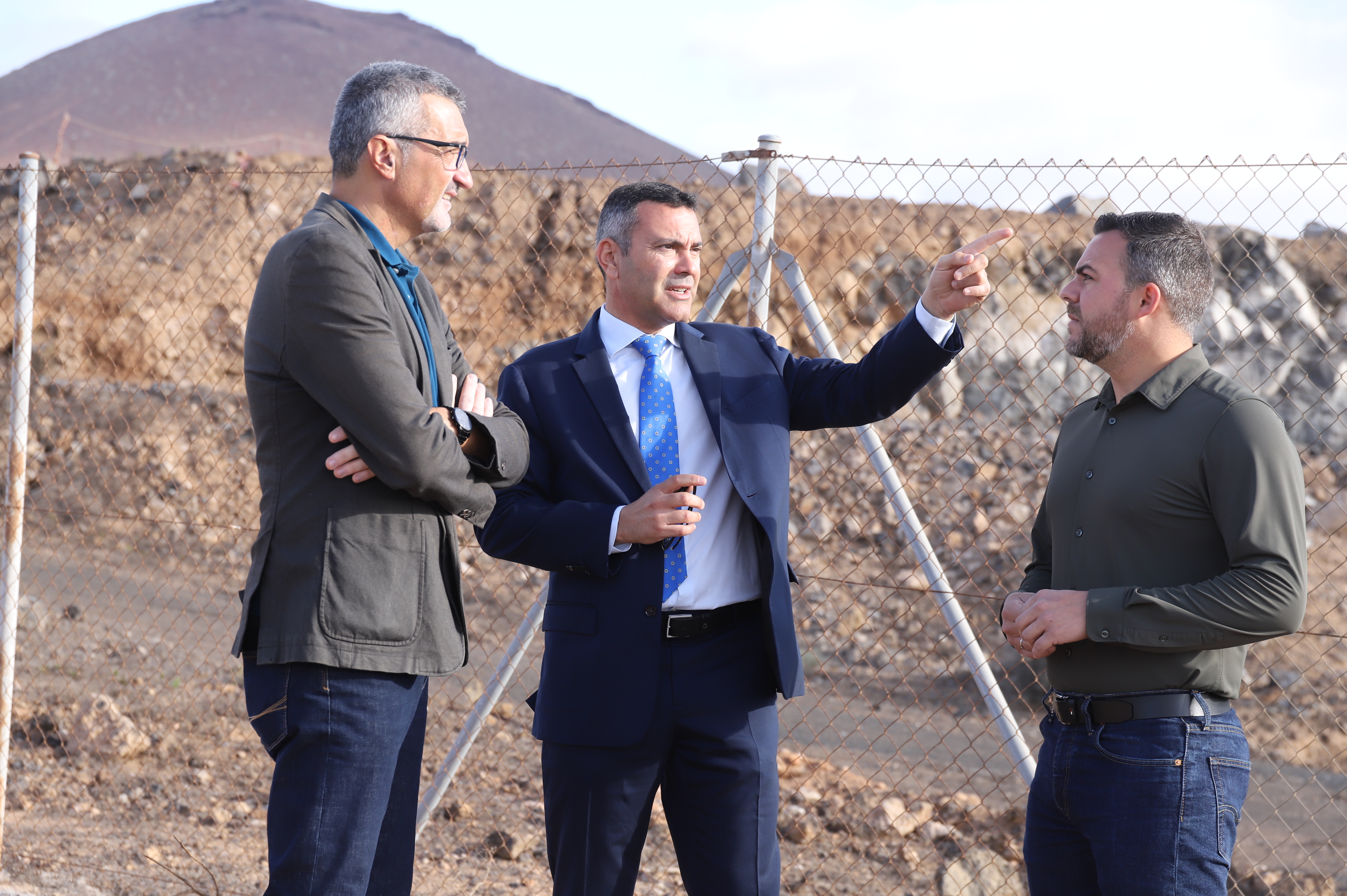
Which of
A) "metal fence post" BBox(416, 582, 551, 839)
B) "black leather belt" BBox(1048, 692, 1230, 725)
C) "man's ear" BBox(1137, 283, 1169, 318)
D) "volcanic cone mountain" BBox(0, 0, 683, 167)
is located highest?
"volcanic cone mountain" BBox(0, 0, 683, 167)

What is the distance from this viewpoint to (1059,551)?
2408 mm

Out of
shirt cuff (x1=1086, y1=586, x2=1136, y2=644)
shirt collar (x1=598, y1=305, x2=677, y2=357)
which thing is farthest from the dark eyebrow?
shirt cuff (x1=1086, y1=586, x2=1136, y2=644)

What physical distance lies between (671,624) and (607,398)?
577 mm

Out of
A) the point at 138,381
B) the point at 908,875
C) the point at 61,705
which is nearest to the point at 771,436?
the point at 908,875

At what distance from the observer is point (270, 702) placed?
2.03 meters

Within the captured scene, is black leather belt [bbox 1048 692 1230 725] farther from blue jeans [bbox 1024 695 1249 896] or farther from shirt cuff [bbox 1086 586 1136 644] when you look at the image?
shirt cuff [bbox 1086 586 1136 644]

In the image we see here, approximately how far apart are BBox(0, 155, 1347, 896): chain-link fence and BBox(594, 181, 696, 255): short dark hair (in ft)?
2.23

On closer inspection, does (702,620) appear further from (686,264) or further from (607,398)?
(686,264)

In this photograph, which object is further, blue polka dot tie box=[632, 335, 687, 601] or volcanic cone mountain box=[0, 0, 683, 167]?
volcanic cone mountain box=[0, 0, 683, 167]

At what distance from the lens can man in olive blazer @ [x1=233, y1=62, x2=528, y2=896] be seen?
1.97 m

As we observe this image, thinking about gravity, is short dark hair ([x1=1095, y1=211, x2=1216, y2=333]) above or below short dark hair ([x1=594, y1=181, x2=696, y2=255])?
below

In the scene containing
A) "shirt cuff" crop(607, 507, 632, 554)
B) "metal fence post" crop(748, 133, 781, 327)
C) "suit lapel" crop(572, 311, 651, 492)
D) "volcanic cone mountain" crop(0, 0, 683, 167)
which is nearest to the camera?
"shirt cuff" crop(607, 507, 632, 554)

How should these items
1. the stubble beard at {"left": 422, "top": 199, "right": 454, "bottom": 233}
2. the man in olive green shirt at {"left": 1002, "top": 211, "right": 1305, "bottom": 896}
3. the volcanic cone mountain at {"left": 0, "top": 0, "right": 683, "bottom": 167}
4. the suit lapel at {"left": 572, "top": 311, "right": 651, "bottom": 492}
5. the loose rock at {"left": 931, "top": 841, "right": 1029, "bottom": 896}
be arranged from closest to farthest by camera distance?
the man in olive green shirt at {"left": 1002, "top": 211, "right": 1305, "bottom": 896}, the stubble beard at {"left": 422, "top": 199, "right": 454, "bottom": 233}, the suit lapel at {"left": 572, "top": 311, "right": 651, "bottom": 492}, the loose rock at {"left": 931, "top": 841, "right": 1029, "bottom": 896}, the volcanic cone mountain at {"left": 0, "top": 0, "right": 683, "bottom": 167}

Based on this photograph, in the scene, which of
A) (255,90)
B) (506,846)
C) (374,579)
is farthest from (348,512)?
(255,90)
